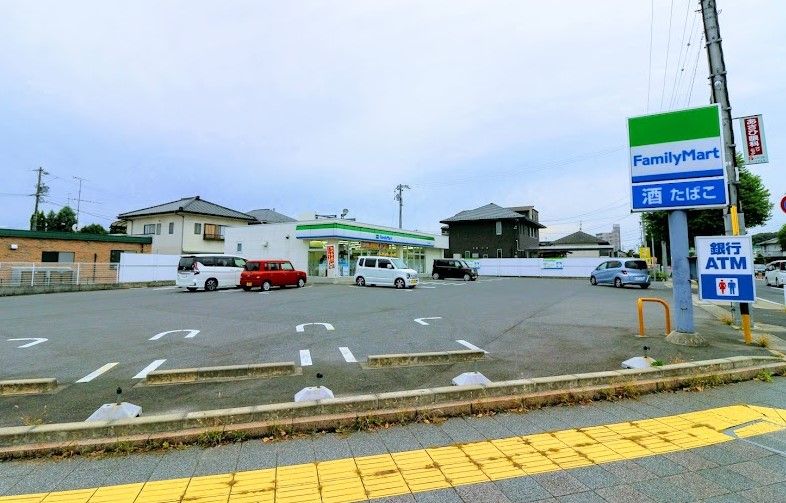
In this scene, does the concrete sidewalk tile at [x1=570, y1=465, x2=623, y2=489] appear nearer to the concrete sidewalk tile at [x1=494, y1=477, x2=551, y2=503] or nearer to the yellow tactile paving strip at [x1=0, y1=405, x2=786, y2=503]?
the yellow tactile paving strip at [x1=0, y1=405, x2=786, y2=503]

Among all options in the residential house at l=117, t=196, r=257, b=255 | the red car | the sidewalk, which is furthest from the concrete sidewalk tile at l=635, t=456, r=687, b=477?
the residential house at l=117, t=196, r=257, b=255

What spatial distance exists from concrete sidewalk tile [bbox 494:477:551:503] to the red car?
749 inches

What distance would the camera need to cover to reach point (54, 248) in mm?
26281

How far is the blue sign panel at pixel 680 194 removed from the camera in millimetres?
6543

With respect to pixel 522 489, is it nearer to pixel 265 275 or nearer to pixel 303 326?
pixel 303 326

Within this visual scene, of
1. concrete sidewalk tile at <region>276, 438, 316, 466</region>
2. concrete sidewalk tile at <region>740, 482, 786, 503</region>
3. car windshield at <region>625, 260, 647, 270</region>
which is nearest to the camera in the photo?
concrete sidewalk tile at <region>740, 482, 786, 503</region>

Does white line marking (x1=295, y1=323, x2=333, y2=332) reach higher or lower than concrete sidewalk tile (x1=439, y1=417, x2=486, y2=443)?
higher

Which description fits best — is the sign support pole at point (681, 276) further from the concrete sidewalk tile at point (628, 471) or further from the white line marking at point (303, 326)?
the white line marking at point (303, 326)

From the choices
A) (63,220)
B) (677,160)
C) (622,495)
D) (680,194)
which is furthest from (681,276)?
(63,220)

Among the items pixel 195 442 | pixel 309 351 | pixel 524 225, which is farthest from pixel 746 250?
pixel 524 225

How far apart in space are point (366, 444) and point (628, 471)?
78.7 inches

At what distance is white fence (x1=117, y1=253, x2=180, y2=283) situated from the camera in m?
24.4

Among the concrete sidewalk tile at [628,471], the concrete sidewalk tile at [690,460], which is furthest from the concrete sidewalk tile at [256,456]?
the concrete sidewalk tile at [690,460]

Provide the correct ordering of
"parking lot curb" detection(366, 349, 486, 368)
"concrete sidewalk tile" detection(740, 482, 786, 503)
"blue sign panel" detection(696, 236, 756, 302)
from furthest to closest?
"blue sign panel" detection(696, 236, 756, 302) < "parking lot curb" detection(366, 349, 486, 368) < "concrete sidewalk tile" detection(740, 482, 786, 503)
